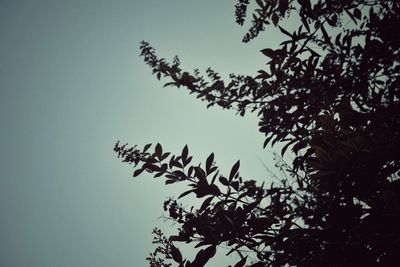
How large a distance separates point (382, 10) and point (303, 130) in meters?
1.91

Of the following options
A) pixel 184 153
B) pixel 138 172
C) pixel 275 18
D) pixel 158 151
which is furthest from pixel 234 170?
pixel 275 18

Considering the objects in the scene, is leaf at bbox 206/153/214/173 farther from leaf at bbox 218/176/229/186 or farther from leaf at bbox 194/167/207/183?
leaf at bbox 218/176/229/186

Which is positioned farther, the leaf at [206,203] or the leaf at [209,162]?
the leaf at [209,162]

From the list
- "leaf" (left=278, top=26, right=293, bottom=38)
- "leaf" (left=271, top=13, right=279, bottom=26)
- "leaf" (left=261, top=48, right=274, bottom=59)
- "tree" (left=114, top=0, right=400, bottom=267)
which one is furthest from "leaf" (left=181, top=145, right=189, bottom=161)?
"leaf" (left=271, top=13, right=279, bottom=26)

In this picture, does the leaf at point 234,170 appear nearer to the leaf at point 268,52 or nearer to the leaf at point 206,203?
the leaf at point 206,203

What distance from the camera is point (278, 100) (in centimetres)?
288

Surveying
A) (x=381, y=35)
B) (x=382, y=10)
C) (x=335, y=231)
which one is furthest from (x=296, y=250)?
(x=382, y=10)

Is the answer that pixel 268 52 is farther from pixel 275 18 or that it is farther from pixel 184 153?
pixel 184 153

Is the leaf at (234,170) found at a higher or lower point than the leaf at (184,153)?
lower

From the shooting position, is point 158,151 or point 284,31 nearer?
point 284,31

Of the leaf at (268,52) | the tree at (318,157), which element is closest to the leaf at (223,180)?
the tree at (318,157)

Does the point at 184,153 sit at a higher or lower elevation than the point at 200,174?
higher

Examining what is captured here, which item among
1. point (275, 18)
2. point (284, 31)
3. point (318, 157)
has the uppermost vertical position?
point (275, 18)

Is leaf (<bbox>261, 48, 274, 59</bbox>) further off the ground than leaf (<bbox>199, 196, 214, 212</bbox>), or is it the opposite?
leaf (<bbox>261, 48, 274, 59</bbox>)
